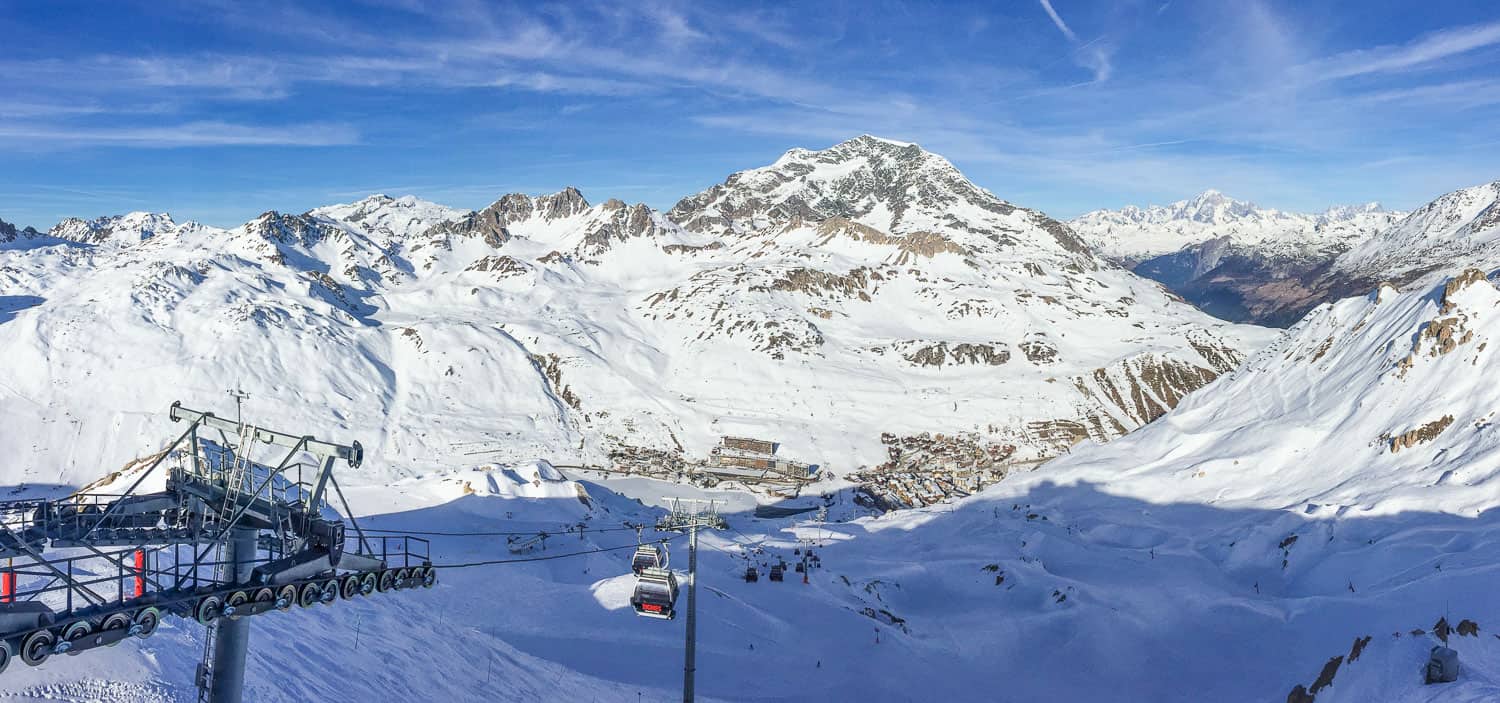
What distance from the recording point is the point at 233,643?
1562 cm

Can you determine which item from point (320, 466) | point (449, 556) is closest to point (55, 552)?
point (320, 466)

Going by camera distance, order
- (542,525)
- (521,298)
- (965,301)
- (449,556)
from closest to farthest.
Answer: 1. (449,556)
2. (542,525)
3. (965,301)
4. (521,298)

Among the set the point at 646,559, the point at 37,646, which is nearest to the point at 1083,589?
the point at 646,559

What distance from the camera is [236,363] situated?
10519cm

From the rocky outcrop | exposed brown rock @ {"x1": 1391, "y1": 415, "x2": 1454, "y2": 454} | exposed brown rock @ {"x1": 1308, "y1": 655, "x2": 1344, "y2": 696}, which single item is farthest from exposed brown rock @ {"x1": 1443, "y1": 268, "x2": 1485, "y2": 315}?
the rocky outcrop

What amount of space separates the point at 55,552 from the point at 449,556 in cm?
2141

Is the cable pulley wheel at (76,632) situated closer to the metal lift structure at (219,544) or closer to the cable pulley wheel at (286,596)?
the metal lift structure at (219,544)

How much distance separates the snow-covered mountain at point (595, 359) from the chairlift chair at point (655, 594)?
7541 centimetres

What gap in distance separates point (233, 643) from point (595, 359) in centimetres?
11520

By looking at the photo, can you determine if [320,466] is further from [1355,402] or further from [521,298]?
[521,298]

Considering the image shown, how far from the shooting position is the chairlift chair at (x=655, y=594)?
22.8 m

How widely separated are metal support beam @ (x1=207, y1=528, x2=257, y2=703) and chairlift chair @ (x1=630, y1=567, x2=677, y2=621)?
999 centimetres

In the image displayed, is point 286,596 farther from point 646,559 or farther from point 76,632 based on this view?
point 646,559

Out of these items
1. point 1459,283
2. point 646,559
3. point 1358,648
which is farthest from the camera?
point 1459,283
